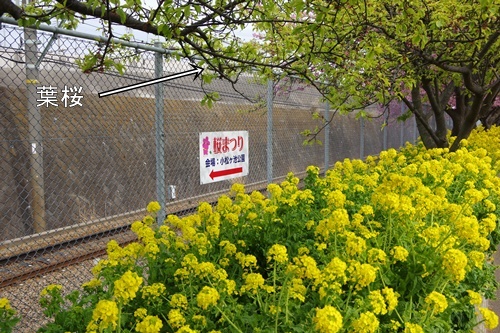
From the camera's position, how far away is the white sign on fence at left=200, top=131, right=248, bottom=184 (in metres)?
5.23

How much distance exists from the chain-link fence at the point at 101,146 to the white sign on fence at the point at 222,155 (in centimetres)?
9

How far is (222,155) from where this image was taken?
5.58 m

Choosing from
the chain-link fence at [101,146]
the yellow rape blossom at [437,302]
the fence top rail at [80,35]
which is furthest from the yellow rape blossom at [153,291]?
the chain-link fence at [101,146]

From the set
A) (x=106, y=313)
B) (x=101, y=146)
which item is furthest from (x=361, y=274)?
(x=101, y=146)

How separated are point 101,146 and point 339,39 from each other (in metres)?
6.62

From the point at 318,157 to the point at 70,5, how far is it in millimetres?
8957

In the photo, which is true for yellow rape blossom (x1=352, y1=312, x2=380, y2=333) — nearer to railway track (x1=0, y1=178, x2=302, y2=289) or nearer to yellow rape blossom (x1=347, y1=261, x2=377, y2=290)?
yellow rape blossom (x1=347, y1=261, x2=377, y2=290)

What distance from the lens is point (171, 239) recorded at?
9.91 feet

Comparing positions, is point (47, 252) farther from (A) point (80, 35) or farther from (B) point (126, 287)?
(B) point (126, 287)

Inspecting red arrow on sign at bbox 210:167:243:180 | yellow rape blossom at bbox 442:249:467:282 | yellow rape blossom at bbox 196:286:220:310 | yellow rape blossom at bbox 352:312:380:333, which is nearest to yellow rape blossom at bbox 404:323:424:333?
yellow rape blossom at bbox 352:312:380:333

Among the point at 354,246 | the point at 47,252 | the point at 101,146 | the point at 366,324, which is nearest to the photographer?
the point at 366,324

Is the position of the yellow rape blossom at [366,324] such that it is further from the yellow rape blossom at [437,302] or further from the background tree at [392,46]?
the background tree at [392,46]

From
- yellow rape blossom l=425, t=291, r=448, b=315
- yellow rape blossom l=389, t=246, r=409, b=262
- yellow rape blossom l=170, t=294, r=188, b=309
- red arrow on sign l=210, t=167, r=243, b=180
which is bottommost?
yellow rape blossom l=425, t=291, r=448, b=315

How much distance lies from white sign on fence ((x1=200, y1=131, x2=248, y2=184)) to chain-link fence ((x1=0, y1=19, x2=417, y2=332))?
9 centimetres
